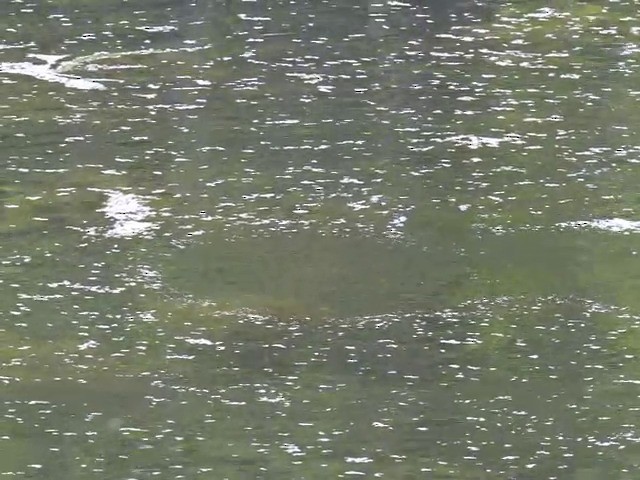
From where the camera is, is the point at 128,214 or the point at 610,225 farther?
the point at 128,214

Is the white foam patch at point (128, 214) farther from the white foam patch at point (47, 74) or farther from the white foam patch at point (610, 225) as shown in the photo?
the white foam patch at point (610, 225)

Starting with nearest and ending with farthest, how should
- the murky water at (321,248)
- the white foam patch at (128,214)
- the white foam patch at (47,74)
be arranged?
the murky water at (321,248) < the white foam patch at (128,214) < the white foam patch at (47,74)

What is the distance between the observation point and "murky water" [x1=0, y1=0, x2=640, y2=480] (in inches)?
183

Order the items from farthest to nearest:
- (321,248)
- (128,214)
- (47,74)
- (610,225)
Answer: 1. (47,74)
2. (128,214)
3. (610,225)
4. (321,248)

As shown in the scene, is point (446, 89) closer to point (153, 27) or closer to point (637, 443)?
point (153, 27)

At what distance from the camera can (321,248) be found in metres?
5.96

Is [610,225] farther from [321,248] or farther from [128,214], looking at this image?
[128,214]

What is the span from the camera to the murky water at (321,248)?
4645mm

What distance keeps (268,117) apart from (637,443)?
3462 millimetres

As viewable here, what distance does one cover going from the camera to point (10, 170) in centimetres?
687

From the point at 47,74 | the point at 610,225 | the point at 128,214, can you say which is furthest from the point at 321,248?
the point at 47,74

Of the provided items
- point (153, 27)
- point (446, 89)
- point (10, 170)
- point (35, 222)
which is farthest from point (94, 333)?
point (153, 27)

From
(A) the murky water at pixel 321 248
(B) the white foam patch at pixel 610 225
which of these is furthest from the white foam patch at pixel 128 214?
(B) the white foam patch at pixel 610 225

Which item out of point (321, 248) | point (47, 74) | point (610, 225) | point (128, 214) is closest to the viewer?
point (321, 248)
